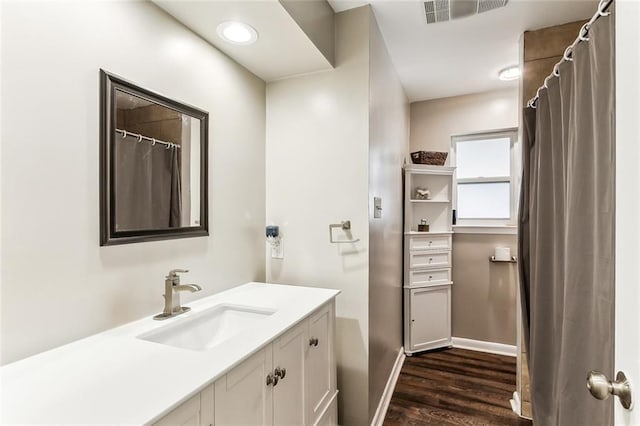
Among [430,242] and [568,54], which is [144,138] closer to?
[568,54]

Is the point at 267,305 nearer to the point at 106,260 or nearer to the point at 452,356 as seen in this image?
the point at 106,260

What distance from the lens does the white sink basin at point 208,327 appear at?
1.27m

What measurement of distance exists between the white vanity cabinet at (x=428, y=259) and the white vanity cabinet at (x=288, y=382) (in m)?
1.52

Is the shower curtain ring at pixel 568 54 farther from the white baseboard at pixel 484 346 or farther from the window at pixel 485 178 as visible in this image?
the white baseboard at pixel 484 346

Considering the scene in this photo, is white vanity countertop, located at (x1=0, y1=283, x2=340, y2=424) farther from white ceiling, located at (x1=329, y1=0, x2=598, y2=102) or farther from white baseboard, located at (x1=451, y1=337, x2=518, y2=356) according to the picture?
white baseboard, located at (x1=451, y1=337, x2=518, y2=356)

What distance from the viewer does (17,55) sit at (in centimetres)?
94

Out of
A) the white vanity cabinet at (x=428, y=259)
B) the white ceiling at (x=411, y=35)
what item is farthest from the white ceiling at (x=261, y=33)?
the white vanity cabinet at (x=428, y=259)

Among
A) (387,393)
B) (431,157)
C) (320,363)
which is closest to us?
(320,363)

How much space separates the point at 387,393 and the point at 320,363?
1069 millimetres

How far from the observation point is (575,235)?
1097 mm

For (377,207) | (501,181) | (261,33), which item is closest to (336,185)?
(377,207)

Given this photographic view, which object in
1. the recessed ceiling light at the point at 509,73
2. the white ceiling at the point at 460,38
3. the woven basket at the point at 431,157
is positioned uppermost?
the white ceiling at the point at 460,38

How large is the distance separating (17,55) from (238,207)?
1.13 m
